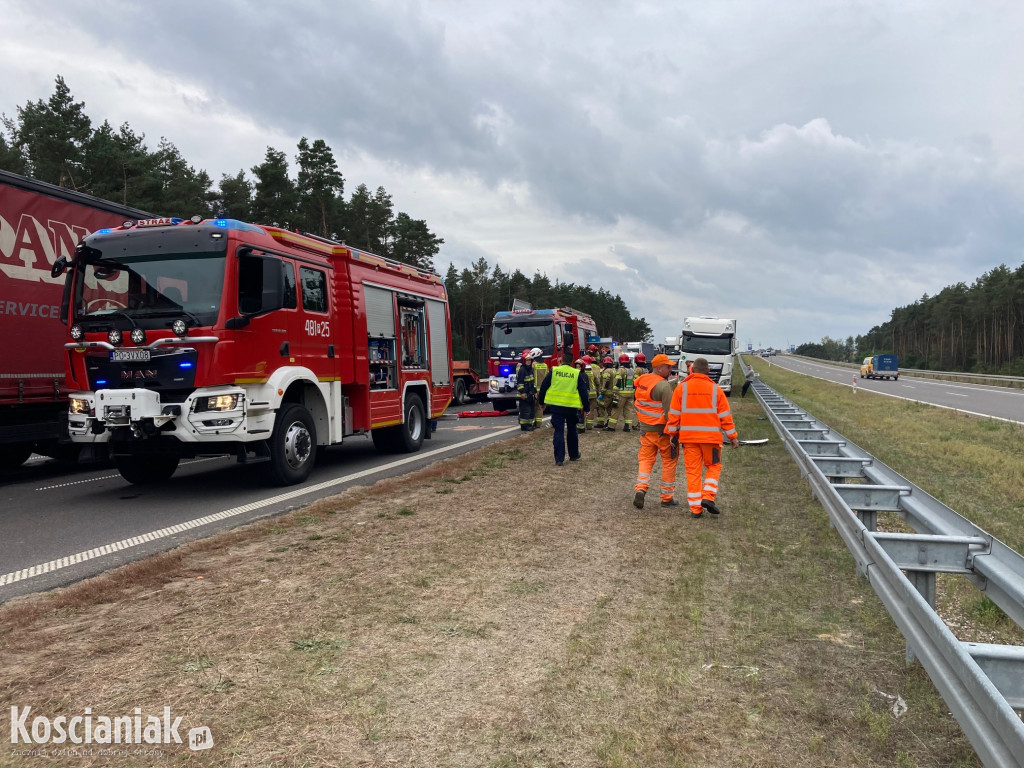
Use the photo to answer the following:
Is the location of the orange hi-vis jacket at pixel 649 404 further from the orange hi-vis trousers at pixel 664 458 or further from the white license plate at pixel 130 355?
the white license plate at pixel 130 355

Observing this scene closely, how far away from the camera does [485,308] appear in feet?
251

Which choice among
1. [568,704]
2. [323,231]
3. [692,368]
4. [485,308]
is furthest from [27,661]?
[485,308]

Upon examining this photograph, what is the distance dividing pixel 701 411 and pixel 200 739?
570cm

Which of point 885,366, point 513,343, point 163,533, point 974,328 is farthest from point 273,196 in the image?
point 974,328

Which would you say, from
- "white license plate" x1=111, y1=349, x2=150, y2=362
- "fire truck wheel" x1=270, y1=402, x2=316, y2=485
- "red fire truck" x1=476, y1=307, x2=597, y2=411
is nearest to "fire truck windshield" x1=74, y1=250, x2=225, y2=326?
"white license plate" x1=111, y1=349, x2=150, y2=362

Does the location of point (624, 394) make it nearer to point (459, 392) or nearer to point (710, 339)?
point (459, 392)

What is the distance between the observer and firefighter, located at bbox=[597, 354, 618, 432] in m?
15.9

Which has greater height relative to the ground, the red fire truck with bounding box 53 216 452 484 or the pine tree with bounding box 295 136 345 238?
the pine tree with bounding box 295 136 345 238

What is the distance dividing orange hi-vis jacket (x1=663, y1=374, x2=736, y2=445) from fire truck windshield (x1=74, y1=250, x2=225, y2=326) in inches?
203

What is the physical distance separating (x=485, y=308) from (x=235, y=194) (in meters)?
38.1

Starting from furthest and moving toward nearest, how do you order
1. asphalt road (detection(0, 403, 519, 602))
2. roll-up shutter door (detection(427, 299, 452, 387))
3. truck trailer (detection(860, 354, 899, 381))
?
truck trailer (detection(860, 354, 899, 381)) < roll-up shutter door (detection(427, 299, 452, 387)) < asphalt road (detection(0, 403, 519, 602))

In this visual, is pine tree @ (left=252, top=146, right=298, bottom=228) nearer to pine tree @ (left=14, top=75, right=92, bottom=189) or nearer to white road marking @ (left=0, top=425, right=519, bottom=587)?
pine tree @ (left=14, top=75, right=92, bottom=189)

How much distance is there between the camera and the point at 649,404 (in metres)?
8.07

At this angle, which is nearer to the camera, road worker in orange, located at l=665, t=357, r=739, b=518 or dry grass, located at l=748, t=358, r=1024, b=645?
dry grass, located at l=748, t=358, r=1024, b=645
